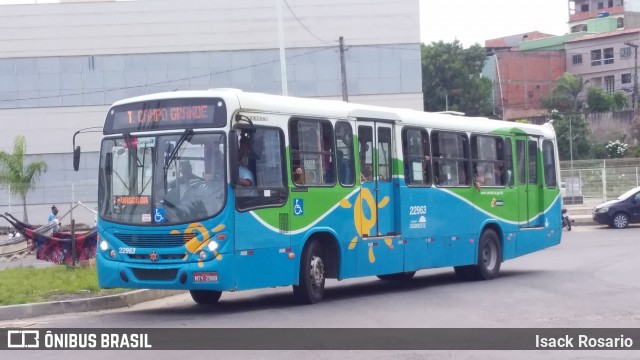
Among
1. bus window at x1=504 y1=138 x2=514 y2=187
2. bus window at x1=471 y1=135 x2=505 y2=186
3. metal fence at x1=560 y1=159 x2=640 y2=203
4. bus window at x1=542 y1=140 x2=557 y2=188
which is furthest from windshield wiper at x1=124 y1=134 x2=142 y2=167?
metal fence at x1=560 y1=159 x2=640 y2=203

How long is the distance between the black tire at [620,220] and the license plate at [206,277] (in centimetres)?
2742

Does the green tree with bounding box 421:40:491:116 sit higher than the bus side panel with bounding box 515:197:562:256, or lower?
higher

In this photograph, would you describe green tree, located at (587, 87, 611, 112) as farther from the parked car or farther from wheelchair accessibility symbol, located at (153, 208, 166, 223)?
wheelchair accessibility symbol, located at (153, 208, 166, 223)

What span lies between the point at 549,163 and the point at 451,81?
51895mm

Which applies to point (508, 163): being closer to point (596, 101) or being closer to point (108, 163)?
point (108, 163)

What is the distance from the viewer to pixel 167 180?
45.6 feet

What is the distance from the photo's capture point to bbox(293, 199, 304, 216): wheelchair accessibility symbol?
1474 centimetres

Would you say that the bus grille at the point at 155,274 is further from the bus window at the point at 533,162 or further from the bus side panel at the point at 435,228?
the bus window at the point at 533,162

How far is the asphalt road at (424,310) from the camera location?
10.7 meters

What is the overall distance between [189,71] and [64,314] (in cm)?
3531

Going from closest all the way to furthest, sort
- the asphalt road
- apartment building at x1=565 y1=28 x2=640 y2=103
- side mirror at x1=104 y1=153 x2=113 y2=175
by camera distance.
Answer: the asphalt road
side mirror at x1=104 y1=153 x2=113 y2=175
apartment building at x1=565 y1=28 x2=640 y2=103

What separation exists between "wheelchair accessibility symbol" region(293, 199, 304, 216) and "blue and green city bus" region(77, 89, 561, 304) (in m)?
0.03

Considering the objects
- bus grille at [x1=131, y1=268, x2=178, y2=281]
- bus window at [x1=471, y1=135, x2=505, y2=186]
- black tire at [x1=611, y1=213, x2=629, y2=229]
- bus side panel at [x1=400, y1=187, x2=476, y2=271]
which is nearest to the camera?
bus grille at [x1=131, y1=268, x2=178, y2=281]

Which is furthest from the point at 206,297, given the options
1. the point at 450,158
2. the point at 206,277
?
the point at 450,158
